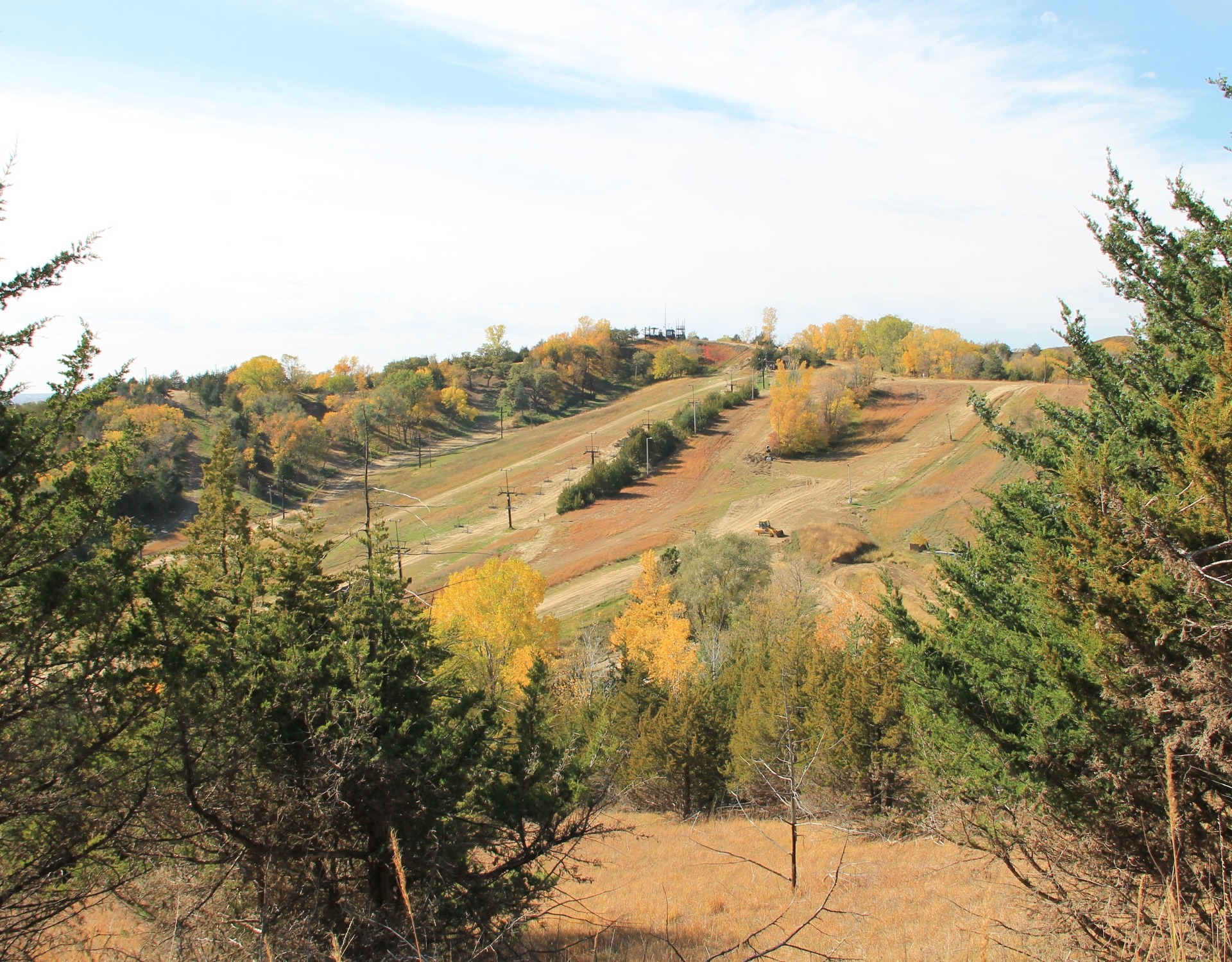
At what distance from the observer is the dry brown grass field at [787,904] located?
862 cm

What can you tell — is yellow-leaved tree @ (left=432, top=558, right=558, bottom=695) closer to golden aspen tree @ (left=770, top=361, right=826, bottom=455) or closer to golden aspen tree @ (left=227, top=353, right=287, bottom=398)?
golden aspen tree @ (left=770, top=361, right=826, bottom=455)

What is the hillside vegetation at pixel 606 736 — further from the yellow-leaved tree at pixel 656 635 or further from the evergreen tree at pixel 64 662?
the yellow-leaved tree at pixel 656 635

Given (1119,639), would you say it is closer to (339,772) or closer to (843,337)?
(339,772)

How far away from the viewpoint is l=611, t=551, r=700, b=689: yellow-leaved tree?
121 ft

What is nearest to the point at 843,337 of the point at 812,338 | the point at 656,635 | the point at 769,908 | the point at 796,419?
the point at 812,338

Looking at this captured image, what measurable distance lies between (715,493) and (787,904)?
211 feet

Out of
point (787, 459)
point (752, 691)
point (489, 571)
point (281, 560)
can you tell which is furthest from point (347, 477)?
point (281, 560)

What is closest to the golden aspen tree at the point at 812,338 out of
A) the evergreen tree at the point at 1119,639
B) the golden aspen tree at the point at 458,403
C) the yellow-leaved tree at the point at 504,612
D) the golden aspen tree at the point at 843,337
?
the golden aspen tree at the point at 843,337

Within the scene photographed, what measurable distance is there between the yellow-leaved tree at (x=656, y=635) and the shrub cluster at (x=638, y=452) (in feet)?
103

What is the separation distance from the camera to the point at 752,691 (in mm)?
25391

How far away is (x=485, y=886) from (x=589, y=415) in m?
105

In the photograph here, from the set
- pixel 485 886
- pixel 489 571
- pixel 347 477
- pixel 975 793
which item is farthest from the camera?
pixel 347 477

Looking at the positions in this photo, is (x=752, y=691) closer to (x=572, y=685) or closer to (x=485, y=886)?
(x=572, y=685)

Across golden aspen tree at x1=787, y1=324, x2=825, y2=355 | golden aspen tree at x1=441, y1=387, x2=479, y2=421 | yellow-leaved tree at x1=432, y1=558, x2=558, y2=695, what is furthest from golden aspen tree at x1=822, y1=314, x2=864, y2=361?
yellow-leaved tree at x1=432, y1=558, x2=558, y2=695
